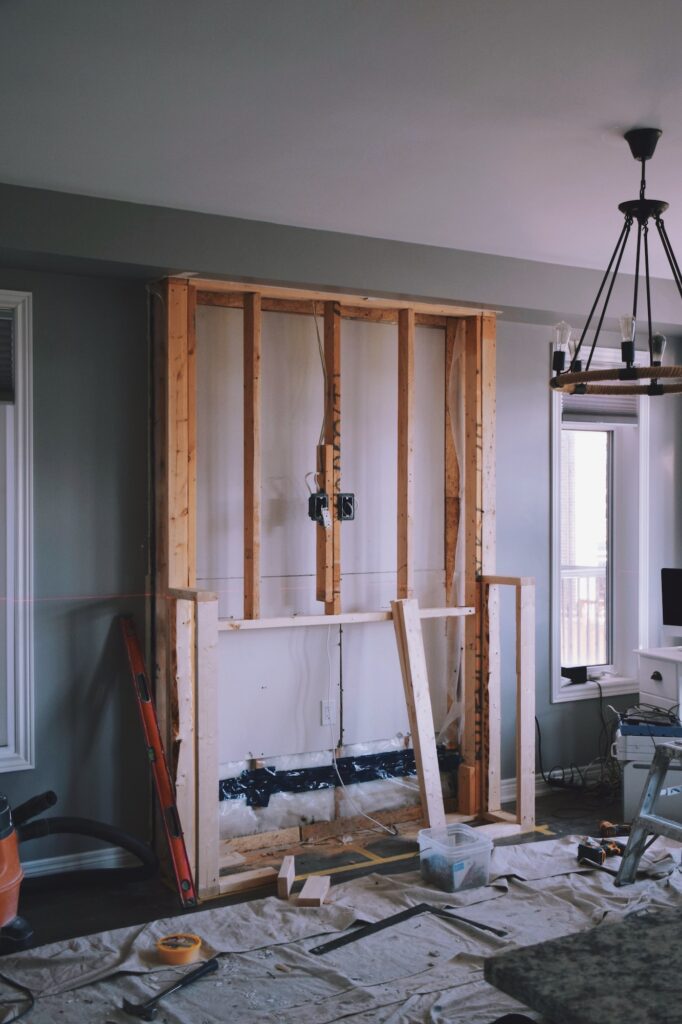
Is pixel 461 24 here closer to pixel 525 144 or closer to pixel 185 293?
pixel 525 144

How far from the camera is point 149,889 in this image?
3945mm

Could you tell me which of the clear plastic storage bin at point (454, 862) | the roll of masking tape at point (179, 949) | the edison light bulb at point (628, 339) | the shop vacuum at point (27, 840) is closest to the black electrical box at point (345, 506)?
the clear plastic storage bin at point (454, 862)

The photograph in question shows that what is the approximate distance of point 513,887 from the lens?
393 cm

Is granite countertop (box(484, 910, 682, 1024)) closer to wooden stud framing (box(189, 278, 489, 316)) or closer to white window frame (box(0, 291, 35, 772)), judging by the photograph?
white window frame (box(0, 291, 35, 772))

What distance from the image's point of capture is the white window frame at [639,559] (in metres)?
5.30

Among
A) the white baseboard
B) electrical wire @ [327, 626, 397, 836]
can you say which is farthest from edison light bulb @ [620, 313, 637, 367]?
the white baseboard

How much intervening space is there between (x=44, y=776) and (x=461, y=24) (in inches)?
128

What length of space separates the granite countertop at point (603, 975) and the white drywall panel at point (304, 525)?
3.03 metres

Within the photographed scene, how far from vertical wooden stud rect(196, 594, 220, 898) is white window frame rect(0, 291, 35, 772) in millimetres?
759

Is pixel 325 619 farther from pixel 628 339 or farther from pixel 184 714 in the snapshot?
pixel 628 339

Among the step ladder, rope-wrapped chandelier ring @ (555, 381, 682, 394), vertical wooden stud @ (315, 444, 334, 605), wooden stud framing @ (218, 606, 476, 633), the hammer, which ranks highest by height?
rope-wrapped chandelier ring @ (555, 381, 682, 394)

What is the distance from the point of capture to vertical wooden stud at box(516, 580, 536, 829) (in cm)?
471

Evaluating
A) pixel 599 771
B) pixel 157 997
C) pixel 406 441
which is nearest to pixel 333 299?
pixel 406 441

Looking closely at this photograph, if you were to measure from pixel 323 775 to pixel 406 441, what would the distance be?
5.55 feet
